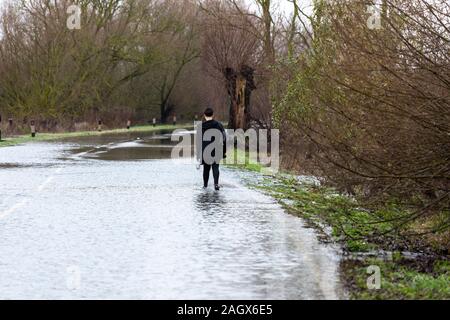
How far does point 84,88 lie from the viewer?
59.6 meters

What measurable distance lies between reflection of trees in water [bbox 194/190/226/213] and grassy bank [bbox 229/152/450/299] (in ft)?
3.77

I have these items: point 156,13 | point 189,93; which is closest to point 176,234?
point 156,13

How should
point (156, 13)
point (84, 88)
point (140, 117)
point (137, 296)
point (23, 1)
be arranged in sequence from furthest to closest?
point (140, 117) → point (156, 13) → point (84, 88) → point (23, 1) → point (137, 296)

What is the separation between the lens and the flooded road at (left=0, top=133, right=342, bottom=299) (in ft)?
26.0

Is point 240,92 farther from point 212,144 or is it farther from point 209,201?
point 209,201

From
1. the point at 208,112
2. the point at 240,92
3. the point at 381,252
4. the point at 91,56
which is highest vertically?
the point at 91,56

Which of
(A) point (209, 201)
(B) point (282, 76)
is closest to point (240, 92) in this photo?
(B) point (282, 76)

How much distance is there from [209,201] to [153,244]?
5.13 metres

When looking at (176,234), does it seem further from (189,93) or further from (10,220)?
(189,93)

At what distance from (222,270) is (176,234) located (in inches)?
104

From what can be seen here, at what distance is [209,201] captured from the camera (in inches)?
615

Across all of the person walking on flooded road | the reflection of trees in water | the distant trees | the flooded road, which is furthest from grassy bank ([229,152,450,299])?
the distant trees

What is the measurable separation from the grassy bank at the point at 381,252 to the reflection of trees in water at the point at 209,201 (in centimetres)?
115

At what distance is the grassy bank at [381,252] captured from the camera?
785cm
